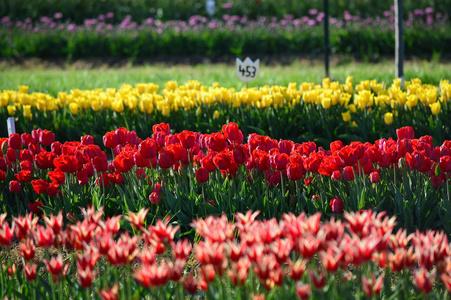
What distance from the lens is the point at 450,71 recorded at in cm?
1017

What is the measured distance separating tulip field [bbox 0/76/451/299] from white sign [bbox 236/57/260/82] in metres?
0.33

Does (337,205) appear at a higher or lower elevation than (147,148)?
lower

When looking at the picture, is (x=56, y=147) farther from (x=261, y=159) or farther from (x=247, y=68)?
(x=247, y=68)

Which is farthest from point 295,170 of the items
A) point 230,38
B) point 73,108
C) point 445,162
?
point 230,38

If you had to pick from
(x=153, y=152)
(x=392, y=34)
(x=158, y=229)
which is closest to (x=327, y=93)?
(x=153, y=152)

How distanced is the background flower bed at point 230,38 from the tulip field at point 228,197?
726 cm

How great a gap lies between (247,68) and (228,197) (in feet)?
8.88

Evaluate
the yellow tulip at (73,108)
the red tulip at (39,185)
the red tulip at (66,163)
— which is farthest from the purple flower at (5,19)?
the red tulip at (66,163)

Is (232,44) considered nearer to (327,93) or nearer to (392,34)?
(392,34)

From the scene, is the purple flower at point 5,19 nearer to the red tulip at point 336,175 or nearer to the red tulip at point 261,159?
the red tulip at point 261,159

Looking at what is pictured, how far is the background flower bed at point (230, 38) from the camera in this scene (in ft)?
42.0

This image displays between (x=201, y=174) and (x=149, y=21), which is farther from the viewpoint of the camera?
(x=149, y=21)

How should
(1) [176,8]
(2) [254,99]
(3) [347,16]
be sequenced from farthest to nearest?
1. (1) [176,8]
2. (3) [347,16]
3. (2) [254,99]

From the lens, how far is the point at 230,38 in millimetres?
13500
